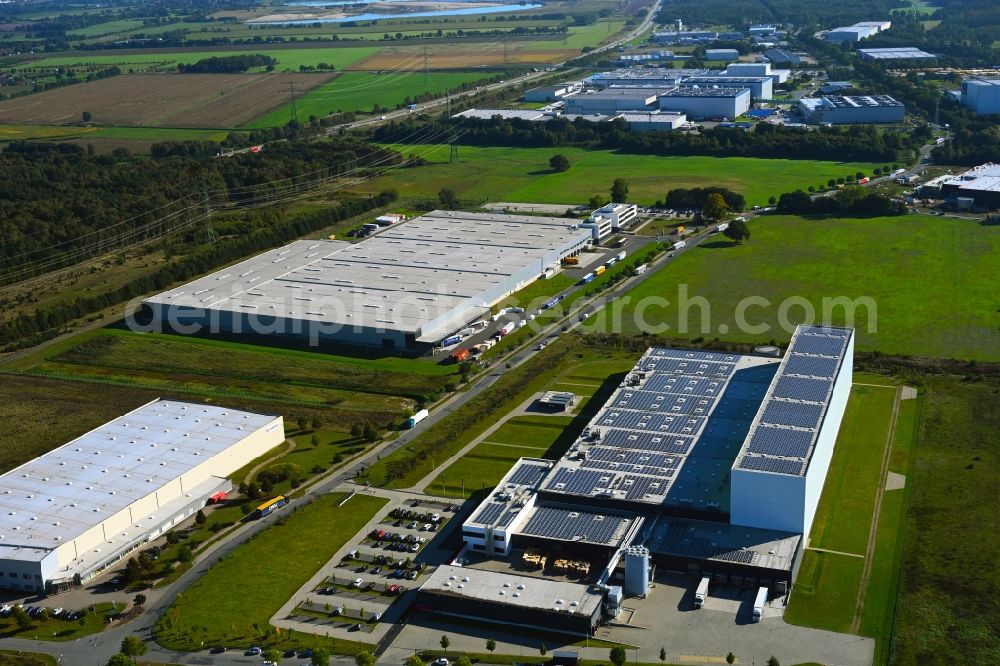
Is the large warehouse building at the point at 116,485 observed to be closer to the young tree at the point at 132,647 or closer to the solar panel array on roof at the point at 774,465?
the young tree at the point at 132,647

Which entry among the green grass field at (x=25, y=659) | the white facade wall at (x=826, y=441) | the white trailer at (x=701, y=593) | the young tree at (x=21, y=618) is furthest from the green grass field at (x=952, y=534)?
the young tree at (x=21, y=618)

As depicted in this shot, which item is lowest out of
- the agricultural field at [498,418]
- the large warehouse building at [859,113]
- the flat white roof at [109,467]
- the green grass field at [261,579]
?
the green grass field at [261,579]

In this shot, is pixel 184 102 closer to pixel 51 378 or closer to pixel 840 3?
pixel 51 378

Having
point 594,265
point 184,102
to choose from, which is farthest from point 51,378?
point 184,102

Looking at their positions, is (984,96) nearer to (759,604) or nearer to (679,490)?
(679,490)

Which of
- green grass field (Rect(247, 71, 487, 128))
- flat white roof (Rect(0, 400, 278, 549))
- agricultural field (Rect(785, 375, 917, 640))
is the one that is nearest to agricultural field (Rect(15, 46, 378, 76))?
green grass field (Rect(247, 71, 487, 128))

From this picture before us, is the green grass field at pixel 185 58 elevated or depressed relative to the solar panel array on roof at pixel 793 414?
elevated

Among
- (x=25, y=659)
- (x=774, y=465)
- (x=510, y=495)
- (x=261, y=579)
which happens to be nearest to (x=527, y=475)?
(x=510, y=495)
